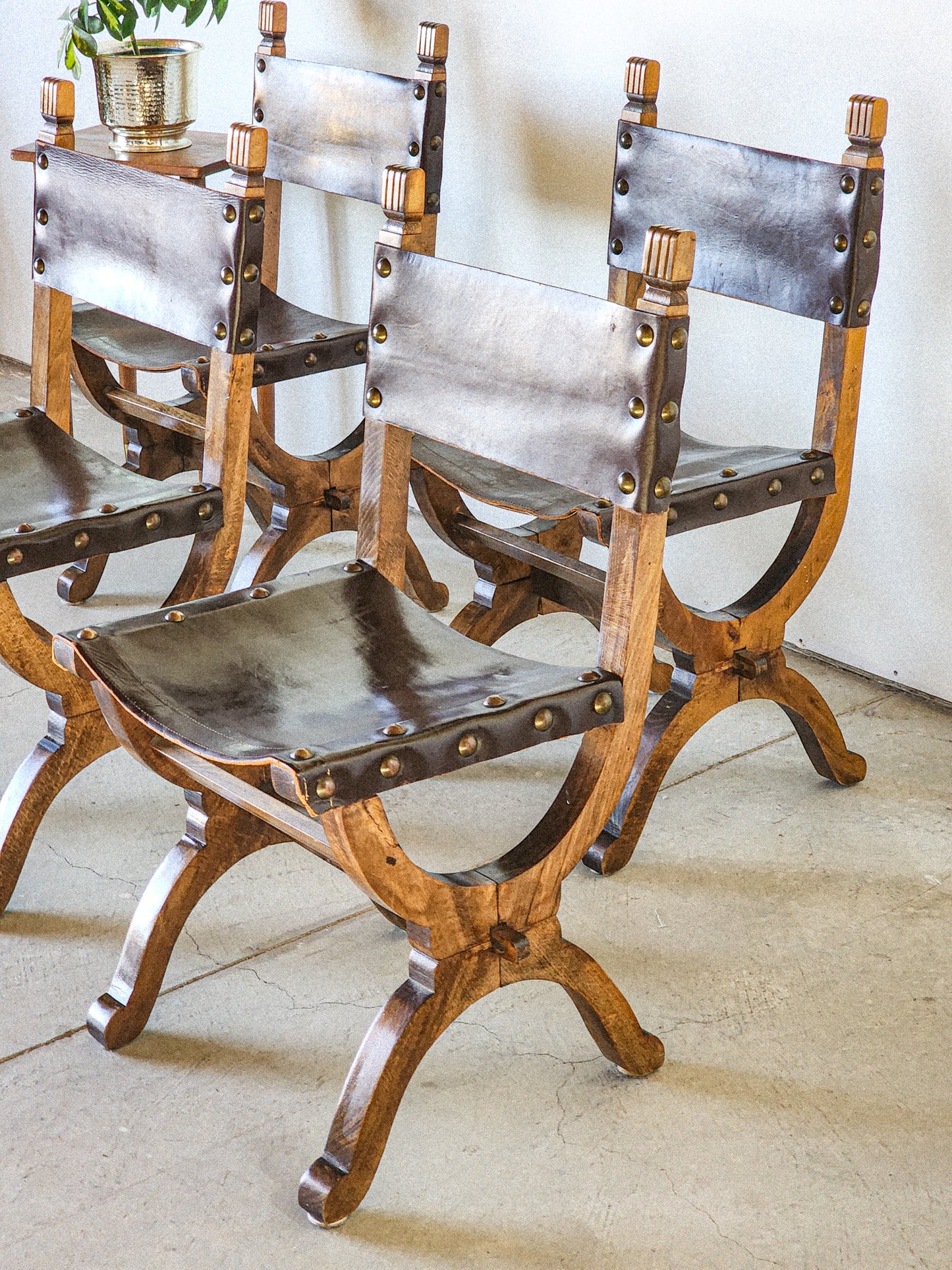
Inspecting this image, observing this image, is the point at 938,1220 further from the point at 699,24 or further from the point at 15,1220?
the point at 699,24

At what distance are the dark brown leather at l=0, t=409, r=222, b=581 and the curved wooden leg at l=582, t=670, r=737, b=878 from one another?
0.71m

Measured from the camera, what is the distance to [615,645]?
1.62 metres

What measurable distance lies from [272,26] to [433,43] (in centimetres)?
44

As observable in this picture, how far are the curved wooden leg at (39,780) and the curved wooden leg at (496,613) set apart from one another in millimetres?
661

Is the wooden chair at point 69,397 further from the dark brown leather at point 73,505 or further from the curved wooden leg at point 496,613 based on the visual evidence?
the curved wooden leg at point 496,613

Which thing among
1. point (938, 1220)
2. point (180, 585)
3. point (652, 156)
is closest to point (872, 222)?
point (652, 156)

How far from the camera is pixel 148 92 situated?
3.18 meters

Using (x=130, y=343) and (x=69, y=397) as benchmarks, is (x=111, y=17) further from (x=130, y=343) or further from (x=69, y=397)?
(x=69, y=397)

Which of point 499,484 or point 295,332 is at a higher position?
point 295,332

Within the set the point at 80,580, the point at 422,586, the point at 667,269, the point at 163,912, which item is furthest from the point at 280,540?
the point at 667,269

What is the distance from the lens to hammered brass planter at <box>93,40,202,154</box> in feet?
10.3

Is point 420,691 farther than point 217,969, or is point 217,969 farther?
point 217,969

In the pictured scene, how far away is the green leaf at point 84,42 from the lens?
3162 millimetres

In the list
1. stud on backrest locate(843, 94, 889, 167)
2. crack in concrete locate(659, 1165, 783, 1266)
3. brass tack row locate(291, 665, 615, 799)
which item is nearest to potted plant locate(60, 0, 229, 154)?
stud on backrest locate(843, 94, 889, 167)
